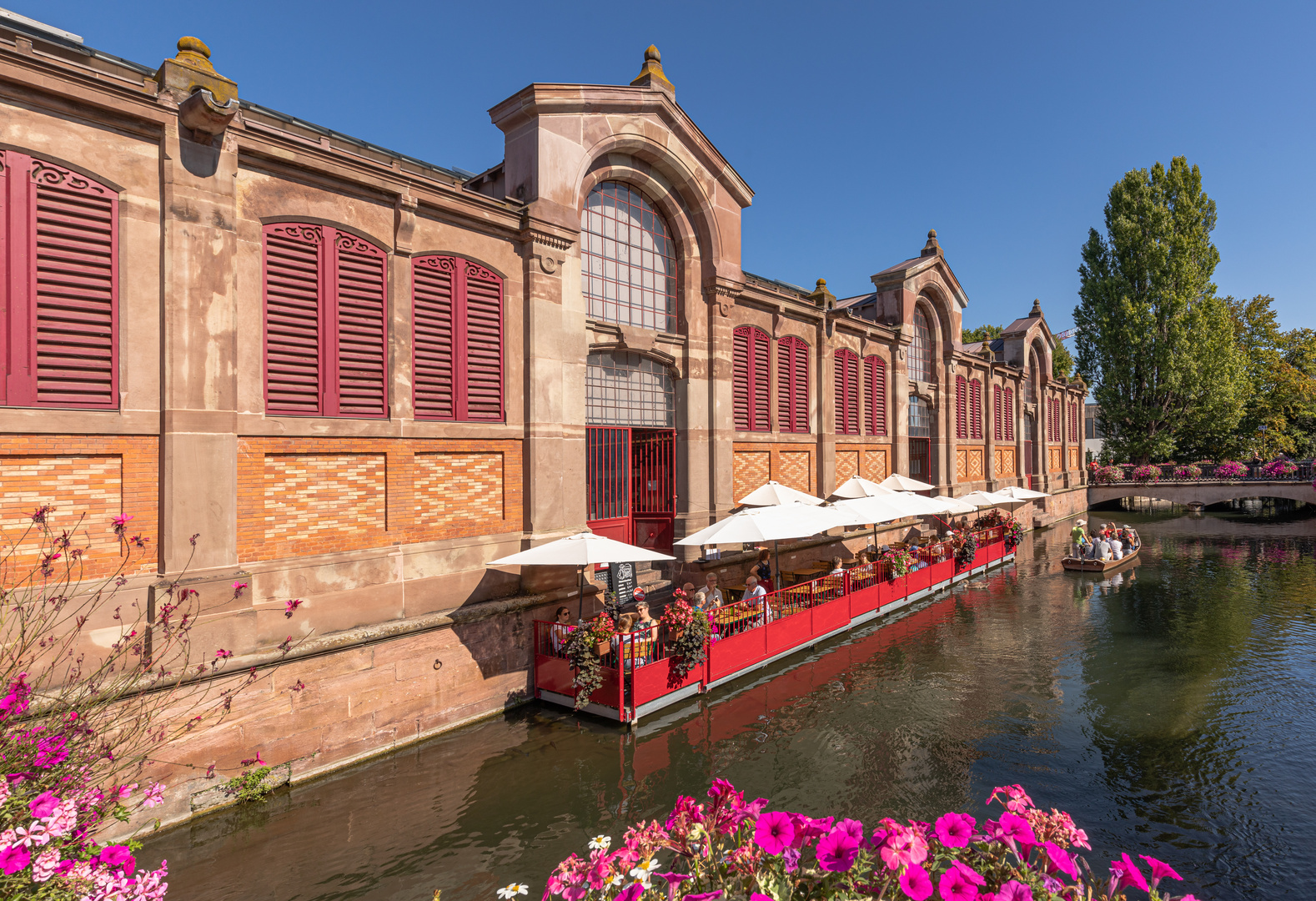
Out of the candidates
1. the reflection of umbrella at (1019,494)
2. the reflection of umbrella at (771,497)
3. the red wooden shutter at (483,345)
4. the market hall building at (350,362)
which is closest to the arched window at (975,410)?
the reflection of umbrella at (1019,494)

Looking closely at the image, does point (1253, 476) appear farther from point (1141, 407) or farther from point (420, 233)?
point (420, 233)

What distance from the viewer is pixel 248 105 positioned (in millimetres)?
9398

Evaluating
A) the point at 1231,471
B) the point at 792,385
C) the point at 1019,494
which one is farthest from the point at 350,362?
the point at 1231,471

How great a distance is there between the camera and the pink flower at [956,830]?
2.65 meters

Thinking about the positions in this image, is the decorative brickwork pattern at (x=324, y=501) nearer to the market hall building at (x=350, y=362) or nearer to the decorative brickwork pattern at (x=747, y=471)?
Answer: the market hall building at (x=350, y=362)

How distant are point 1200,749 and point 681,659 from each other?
784cm

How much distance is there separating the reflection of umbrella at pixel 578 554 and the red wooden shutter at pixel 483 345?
268 cm

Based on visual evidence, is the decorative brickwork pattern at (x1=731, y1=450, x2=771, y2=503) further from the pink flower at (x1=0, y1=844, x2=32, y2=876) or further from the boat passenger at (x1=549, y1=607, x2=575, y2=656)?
the pink flower at (x1=0, y1=844, x2=32, y2=876)

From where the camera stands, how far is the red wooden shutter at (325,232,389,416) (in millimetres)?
10039

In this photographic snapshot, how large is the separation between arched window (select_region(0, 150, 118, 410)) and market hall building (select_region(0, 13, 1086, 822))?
0.09 feet

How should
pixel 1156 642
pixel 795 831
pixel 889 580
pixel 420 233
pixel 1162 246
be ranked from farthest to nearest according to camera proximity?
pixel 1162 246 → pixel 889 580 → pixel 1156 642 → pixel 420 233 → pixel 795 831

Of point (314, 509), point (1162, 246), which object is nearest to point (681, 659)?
point (314, 509)

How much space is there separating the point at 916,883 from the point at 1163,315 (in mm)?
52355

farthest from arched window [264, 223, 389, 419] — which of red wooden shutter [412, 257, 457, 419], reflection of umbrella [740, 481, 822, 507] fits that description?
reflection of umbrella [740, 481, 822, 507]
